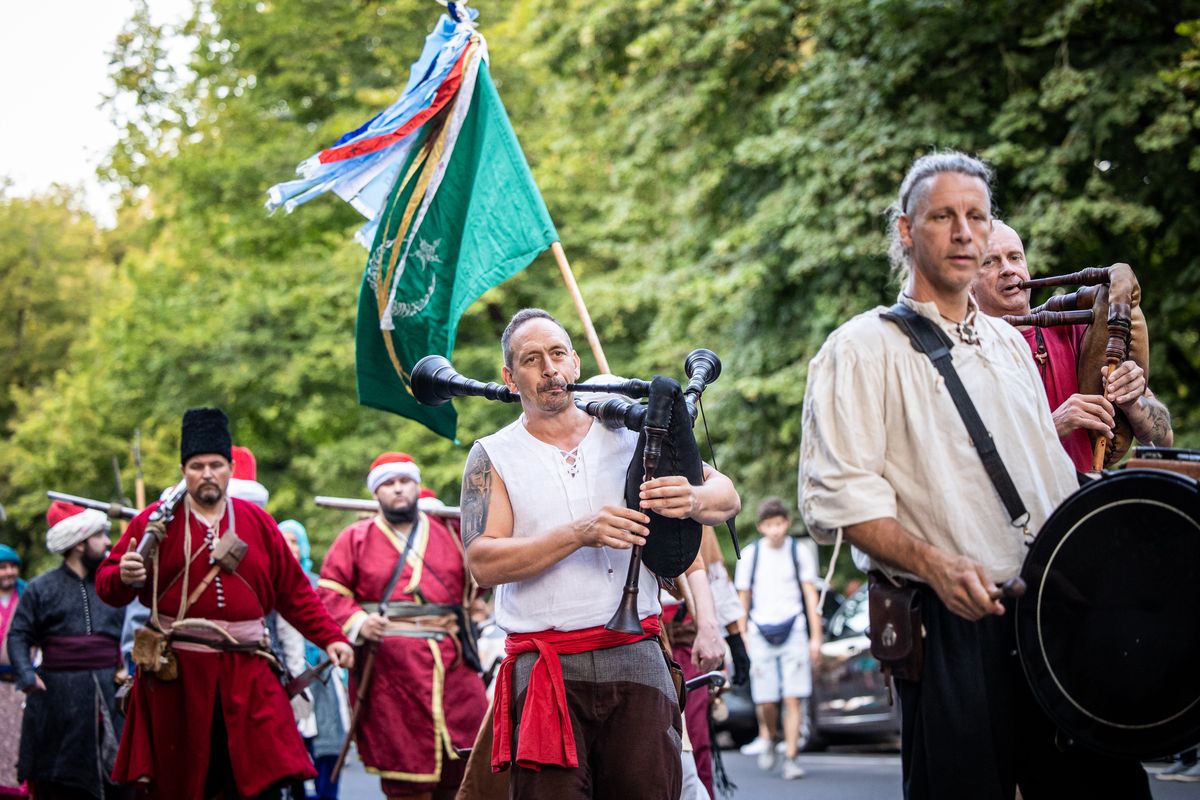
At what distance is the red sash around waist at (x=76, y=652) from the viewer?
10484mm

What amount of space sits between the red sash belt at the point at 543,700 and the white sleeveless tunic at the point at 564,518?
0.04 m

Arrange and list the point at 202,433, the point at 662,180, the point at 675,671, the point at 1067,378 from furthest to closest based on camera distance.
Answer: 1. the point at 662,180
2. the point at 202,433
3. the point at 675,671
4. the point at 1067,378

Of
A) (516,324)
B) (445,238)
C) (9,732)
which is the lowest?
(9,732)

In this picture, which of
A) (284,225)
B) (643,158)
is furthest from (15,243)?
(643,158)

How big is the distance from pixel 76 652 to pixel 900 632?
800 cm

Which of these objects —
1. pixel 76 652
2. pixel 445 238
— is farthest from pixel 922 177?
pixel 76 652

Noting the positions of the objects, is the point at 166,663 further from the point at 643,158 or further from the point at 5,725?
the point at 643,158

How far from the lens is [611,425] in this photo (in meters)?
5.16

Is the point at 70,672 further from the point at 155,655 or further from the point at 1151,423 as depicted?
the point at 1151,423

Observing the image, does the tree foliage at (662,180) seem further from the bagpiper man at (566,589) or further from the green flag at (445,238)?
the bagpiper man at (566,589)

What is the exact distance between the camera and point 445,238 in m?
8.49

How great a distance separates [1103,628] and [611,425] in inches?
75.9

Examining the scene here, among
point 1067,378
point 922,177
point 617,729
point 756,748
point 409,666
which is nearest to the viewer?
point 922,177

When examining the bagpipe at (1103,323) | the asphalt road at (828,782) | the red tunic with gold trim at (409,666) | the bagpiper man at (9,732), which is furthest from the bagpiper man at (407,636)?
the bagpipe at (1103,323)
